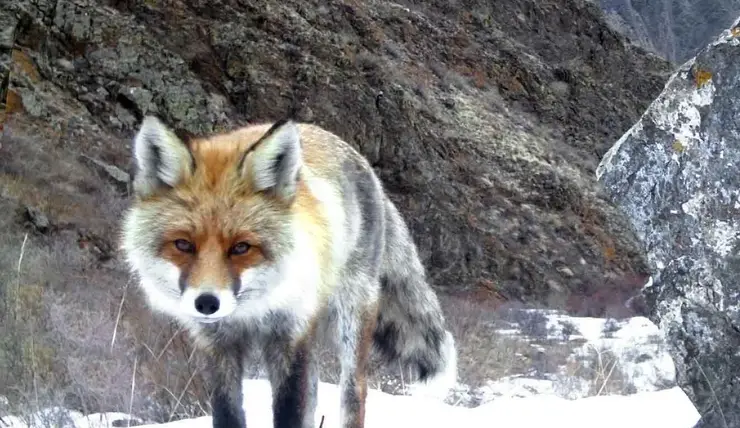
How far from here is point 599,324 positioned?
19.0m

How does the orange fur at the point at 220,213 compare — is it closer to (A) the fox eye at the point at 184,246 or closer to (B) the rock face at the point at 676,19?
(A) the fox eye at the point at 184,246

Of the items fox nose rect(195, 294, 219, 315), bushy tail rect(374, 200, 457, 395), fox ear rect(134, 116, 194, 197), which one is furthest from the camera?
bushy tail rect(374, 200, 457, 395)

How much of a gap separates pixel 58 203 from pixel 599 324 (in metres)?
10.8

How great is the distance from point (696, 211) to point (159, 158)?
85.4 inches

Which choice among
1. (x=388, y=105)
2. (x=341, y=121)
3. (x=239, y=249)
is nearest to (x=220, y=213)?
(x=239, y=249)

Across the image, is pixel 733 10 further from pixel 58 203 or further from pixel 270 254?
pixel 270 254

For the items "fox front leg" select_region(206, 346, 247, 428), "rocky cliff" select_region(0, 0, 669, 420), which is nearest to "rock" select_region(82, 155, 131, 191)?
"rocky cliff" select_region(0, 0, 669, 420)

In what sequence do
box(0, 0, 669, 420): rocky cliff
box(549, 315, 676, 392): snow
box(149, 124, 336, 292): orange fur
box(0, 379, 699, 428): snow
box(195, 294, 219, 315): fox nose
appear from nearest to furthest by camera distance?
1. box(195, 294, 219, 315): fox nose
2. box(149, 124, 336, 292): orange fur
3. box(0, 379, 699, 428): snow
4. box(549, 315, 676, 392): snow
5. box(0, 0, 669, 420): rocky cliff

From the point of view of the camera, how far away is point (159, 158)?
359 centimetres

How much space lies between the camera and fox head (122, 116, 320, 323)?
10.9 ft

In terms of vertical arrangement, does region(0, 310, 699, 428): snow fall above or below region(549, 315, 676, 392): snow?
A: above

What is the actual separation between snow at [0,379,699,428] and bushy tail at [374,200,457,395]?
0.59 ft

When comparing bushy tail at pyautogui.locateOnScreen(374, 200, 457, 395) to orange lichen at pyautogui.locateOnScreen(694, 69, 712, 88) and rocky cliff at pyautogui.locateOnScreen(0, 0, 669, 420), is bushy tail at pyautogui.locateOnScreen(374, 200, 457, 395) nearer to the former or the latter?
A: orange lichen at pyautogui.locateOnScreen(694, 69, 712, 88)

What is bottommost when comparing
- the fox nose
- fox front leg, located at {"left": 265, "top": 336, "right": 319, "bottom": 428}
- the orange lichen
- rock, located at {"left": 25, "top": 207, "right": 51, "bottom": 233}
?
rock, located at {"left": 25, "top": 207, "right": 51, "bottom": 233}
